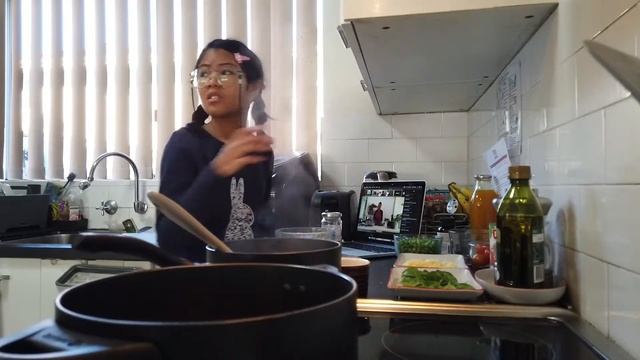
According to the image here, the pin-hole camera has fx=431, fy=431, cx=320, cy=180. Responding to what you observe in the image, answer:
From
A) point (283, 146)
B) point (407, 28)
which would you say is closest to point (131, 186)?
point (283, 146)

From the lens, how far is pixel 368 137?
1.89 meters

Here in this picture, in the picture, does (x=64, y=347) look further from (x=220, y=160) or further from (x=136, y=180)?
(x=136, y=180)

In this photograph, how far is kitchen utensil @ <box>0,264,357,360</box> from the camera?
0.63 feet

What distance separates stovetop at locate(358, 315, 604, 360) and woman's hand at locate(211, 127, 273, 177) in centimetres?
67

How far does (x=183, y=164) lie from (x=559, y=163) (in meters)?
0.96

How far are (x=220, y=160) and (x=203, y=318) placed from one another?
0.87m

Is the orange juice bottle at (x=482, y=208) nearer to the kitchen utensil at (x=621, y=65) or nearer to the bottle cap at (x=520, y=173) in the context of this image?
the bottle cap at (x=520, y=173)

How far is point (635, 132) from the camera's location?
1.56 feet

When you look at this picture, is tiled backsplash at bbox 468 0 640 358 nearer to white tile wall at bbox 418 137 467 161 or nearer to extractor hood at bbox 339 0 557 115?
extractor hood at bbox 339 0 557 115

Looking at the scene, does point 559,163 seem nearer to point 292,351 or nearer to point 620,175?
point 620,175

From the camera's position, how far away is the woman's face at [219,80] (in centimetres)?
137

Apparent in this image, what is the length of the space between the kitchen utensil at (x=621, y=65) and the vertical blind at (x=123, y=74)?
1574 mm

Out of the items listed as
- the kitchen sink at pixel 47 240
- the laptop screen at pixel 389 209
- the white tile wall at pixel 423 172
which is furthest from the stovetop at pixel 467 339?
the kitchen sink at pixel 47 240

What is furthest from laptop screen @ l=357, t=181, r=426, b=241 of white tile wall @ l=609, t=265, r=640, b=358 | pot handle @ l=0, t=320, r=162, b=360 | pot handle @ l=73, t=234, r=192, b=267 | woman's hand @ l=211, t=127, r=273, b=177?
pot handle @ l=0, t=320, r=162, b=360
